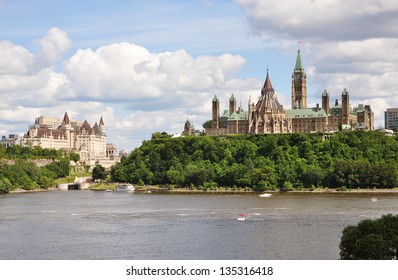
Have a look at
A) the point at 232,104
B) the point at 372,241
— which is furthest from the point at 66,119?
the point at 372,241

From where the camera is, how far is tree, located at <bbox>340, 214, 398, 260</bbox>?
24.1m

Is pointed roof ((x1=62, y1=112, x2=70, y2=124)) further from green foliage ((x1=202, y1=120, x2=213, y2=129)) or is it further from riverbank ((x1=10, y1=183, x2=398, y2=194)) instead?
riverbank ((x1=10, y1=183, x2=398, y2=194))

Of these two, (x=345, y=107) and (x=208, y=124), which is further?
(x=208, y=124)

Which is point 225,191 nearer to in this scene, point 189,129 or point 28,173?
point 28,173

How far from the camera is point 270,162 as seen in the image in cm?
8662

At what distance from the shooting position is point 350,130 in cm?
9756

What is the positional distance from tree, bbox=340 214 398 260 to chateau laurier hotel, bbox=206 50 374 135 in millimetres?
76645

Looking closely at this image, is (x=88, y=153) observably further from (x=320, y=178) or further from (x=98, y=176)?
(x=320, y=178)

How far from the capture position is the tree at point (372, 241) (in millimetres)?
24062

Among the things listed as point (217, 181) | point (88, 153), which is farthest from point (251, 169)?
point (88, 153)

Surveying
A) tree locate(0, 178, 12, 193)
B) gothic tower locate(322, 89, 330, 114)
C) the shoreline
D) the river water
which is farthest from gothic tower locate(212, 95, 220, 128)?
the river water

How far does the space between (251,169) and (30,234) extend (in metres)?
46.1

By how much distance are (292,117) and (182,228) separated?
231 feet

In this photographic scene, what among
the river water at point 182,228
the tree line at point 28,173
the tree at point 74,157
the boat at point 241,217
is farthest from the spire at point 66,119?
the boat at point 241,217
